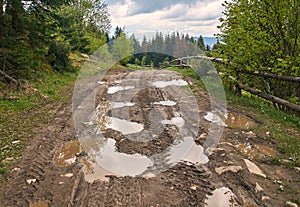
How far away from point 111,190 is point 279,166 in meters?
2.96

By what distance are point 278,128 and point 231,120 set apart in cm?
123

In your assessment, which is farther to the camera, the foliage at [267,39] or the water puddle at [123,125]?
the foliage at [267,39]

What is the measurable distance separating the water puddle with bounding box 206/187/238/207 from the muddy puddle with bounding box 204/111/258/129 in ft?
10.4

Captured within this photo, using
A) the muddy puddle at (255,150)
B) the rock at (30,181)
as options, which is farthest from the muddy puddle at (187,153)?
the rock at (30,181)

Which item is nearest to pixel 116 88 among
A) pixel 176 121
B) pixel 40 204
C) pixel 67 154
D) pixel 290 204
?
pixel 176 121

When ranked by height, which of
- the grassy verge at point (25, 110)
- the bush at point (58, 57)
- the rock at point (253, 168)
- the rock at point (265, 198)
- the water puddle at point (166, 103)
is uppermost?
the bush at point (58, 57)

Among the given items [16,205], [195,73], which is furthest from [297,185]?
[195,73]

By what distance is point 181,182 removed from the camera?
3.94 meters

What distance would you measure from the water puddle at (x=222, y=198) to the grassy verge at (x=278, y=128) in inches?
58.9

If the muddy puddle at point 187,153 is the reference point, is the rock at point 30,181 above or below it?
above

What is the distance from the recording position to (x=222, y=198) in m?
3.55

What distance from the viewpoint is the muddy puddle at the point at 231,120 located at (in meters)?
6.75

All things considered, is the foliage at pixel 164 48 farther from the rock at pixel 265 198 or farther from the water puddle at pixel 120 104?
the rock at pixel 265 198

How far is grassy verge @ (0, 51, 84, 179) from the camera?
520 centimetres
